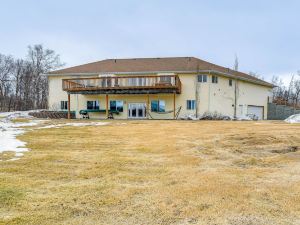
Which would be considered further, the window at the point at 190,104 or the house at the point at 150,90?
the window at the point at 190,104

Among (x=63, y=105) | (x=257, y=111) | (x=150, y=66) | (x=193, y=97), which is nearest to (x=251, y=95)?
(x=257, y=111)

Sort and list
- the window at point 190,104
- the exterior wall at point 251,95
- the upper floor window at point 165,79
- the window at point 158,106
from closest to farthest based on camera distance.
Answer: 1. the upper floor window at point 165,79
2. the window at point 190,104
3. the window at point 158,106
4. the exterior wall at point 251,95

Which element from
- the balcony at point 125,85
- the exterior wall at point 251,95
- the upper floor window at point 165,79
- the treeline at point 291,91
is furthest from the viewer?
the treeline at point 291,91

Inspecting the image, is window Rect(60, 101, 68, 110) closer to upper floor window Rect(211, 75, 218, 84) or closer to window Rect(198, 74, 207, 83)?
window Rect(198, 74, 207, 83)

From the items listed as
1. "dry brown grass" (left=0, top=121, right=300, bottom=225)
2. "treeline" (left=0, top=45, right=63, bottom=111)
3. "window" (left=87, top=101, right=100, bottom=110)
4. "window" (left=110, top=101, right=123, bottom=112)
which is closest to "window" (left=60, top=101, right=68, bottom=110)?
"window" (left=87, top=101, right=100, bottom=110)

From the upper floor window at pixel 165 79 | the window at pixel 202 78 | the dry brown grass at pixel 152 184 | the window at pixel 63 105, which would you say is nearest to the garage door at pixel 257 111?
the window at pixel 202 78

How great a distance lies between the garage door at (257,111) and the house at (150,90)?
92 centimetres

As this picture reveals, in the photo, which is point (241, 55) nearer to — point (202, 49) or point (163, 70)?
point (202, 49)

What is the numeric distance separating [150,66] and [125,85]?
3.69 meters

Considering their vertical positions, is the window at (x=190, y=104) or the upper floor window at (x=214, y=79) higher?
the upper floor window at (x=214, y=79)

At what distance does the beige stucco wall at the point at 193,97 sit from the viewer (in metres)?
26.7

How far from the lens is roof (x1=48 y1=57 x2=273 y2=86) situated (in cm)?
2736

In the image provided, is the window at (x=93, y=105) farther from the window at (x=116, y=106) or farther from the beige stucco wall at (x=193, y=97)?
the window at (x=116, y=106)

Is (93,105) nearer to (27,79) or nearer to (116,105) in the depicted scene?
(116,105)
